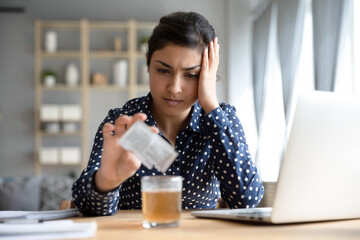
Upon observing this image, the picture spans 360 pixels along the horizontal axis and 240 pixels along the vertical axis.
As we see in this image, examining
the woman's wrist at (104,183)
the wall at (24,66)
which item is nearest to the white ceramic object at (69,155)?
the wall at (24,66)

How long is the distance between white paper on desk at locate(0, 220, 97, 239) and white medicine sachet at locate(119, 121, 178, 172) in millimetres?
151

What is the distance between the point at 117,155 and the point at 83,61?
16.1 feet

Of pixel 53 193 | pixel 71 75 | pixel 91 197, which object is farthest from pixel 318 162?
pixel 71 75

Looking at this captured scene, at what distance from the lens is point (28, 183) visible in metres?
4.21

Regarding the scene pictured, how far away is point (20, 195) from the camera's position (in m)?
4.13

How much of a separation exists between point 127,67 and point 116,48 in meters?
0.26

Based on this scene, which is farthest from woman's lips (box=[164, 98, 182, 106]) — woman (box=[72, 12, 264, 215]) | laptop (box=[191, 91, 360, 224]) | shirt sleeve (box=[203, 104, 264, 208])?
laptop (box=[191, 91, 360, 224])

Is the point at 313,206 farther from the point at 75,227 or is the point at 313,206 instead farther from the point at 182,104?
the point at 182,104

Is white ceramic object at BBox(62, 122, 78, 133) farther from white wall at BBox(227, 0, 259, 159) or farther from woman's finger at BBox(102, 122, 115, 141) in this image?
woman's finger at BBox(102, 122, 115, 141)

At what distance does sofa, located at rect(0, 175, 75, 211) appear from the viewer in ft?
13.4

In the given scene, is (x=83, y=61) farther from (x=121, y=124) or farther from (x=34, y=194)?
(x=121, y=124)

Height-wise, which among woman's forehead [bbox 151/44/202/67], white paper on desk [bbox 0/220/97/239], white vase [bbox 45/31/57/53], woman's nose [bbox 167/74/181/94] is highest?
white vase [bbox 45/31/57/53]

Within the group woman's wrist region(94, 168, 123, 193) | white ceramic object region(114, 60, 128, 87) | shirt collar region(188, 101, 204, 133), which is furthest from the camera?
white ceramic object region(114, 60, 128, 87)

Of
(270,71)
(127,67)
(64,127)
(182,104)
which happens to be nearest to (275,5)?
(270,71)
